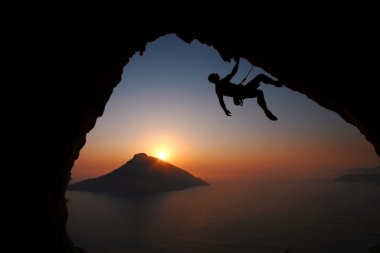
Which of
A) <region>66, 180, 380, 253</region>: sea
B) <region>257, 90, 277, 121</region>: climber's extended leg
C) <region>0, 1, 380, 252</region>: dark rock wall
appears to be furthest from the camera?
<region>66, 180, 380, 253</region>: sea

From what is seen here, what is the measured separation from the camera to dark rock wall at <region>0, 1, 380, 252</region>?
646 cm

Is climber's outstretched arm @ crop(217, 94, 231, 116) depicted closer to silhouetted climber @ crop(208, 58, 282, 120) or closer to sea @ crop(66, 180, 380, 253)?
silhouetted climber @ crop(208, 58, 282, 120)

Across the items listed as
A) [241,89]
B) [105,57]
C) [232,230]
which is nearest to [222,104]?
[241,89]

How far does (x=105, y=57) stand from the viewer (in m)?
8.71

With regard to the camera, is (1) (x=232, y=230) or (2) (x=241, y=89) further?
(1) (x=232, y=230)

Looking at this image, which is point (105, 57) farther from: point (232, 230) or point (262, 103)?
point (232, 230)

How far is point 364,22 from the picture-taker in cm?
587

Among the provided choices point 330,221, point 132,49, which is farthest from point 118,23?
point 330,221

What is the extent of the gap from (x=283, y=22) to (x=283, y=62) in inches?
62.8

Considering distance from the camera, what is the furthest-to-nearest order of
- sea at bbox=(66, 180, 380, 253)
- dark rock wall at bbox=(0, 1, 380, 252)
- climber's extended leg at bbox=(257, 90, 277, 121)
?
sea at bbox=(66, 180, 380, 253)
climber's extended leg at bbox=(257, 90, 277, 121)
dark rock wall at bbox=(0, 1, 380, 252)

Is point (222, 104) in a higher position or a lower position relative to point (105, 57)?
lower

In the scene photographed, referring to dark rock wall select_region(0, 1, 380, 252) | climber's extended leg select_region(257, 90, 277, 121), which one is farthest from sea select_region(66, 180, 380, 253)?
climber's extended leg select_region(257, 90, 277, 121)

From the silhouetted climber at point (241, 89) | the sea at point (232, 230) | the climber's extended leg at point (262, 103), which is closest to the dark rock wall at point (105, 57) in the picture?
the silhouetted climber at point (241, 89)

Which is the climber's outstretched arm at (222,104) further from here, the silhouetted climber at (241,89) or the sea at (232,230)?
the sea at (232,230)
